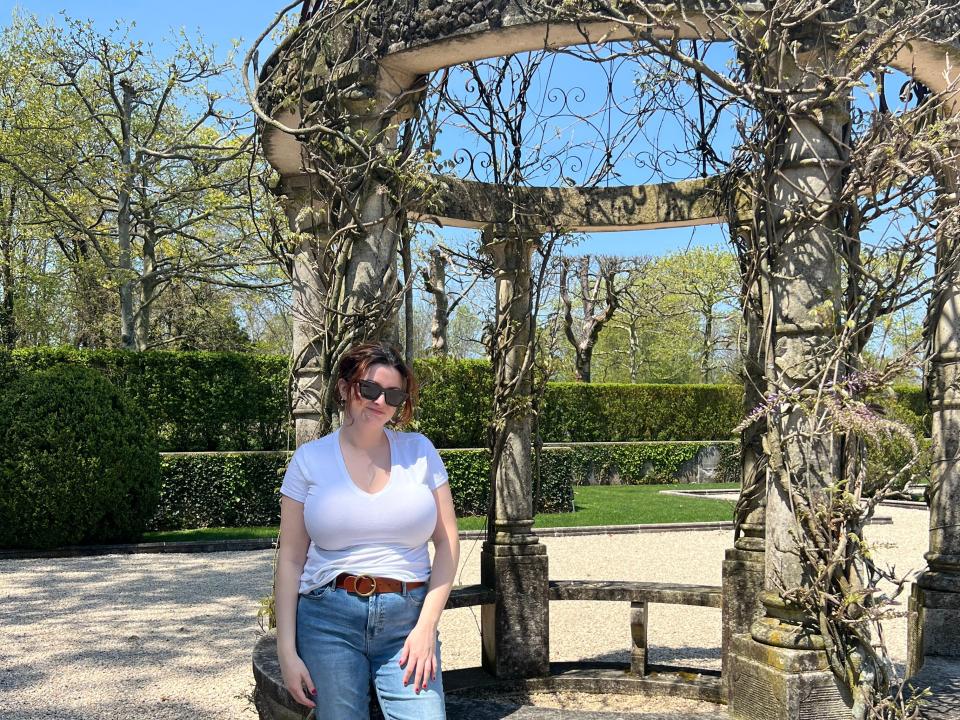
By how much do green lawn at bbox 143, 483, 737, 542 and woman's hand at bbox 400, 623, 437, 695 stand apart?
10261 mm

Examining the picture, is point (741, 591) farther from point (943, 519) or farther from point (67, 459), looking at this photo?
point (67, 459)

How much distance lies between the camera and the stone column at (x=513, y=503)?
4.72 meters

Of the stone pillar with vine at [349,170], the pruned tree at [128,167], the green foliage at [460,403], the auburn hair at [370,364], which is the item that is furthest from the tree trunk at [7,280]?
the auburn hair at [370,364]

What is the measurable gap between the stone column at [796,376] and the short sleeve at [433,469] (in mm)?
1363

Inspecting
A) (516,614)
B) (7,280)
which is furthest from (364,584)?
(7,280)

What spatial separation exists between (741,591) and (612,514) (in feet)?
32.8

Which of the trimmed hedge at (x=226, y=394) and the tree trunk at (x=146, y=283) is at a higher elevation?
the tree trunk at (x=146, y=283)

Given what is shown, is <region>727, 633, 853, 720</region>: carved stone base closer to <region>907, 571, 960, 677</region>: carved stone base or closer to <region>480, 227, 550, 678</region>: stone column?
<region>907, 571, 960, 677</region>: carved stone base

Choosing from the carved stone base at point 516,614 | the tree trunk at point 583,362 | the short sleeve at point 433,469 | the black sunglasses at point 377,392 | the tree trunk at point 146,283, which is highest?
the tree trunk at point 146,283

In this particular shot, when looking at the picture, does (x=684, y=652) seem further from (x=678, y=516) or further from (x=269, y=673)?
(x=678, y=516)

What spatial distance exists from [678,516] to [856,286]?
11.4 metres

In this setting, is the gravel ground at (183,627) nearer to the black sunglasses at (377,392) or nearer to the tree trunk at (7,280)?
the black sunglasses at (377,392)

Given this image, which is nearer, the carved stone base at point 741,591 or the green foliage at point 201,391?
the carved stone base at point 741,591

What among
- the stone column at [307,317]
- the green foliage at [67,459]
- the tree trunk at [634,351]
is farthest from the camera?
the tree trunk at [634,351]
